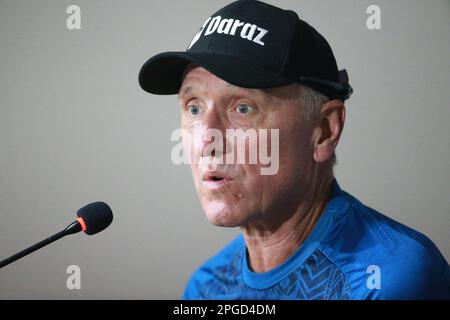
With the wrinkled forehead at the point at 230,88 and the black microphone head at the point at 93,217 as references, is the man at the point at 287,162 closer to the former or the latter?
the wrinkled forehead at the point at 230,88

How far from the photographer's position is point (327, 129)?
40.7 inches

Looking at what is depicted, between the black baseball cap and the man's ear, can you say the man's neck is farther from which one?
the black baseball cap

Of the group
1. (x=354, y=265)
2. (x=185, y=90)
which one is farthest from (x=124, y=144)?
(x=354, y=265)

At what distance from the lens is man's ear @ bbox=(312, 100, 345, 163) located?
101 centimetres

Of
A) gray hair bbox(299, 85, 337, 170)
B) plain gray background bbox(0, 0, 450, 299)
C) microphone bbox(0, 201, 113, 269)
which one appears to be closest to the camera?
microphone bbox(0, 201, 113, 269)

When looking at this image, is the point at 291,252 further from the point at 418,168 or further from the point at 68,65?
the point at 68,65

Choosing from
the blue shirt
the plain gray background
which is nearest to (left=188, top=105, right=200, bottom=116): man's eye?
the blue shirt

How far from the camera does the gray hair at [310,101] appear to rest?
0.98 m

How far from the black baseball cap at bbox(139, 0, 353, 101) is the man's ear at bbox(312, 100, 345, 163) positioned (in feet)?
0.10

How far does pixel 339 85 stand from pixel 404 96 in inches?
36.6
